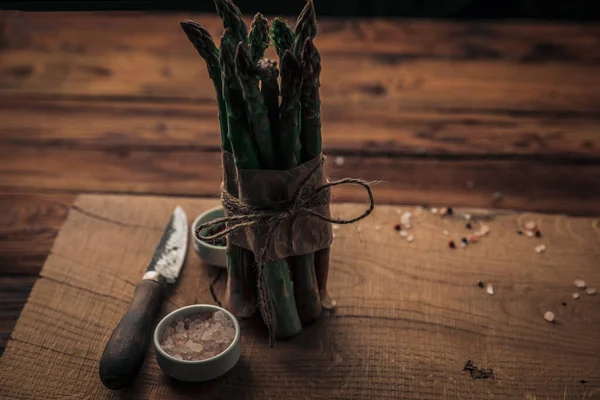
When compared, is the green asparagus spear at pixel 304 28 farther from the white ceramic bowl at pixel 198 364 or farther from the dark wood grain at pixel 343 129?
the dark wood grain at pixel 343 129

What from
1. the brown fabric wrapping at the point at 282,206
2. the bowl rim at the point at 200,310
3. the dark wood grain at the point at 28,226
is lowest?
the dark wood grain at the point at 28,226

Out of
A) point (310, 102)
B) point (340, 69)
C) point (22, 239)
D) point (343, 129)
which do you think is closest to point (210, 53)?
point (310, 102)

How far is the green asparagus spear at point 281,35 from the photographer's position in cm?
129

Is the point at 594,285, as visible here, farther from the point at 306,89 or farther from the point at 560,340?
the point at 306,89

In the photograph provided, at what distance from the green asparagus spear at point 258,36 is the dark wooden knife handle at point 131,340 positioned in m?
0.48

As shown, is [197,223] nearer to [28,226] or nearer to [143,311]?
[143,311]

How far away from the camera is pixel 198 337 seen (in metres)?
1.34

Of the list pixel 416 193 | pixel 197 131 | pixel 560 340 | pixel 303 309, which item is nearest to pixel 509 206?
pixel 416 193

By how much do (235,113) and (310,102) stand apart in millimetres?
123

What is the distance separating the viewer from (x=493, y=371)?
53.2 inches

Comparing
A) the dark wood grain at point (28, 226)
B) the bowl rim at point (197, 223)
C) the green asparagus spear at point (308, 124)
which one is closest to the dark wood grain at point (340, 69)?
the dark wood grain at point (28, 226)

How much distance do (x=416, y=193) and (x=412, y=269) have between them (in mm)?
480

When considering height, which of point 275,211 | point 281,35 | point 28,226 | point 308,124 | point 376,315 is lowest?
point 28,226

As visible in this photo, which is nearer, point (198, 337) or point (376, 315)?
point (198, 337)
